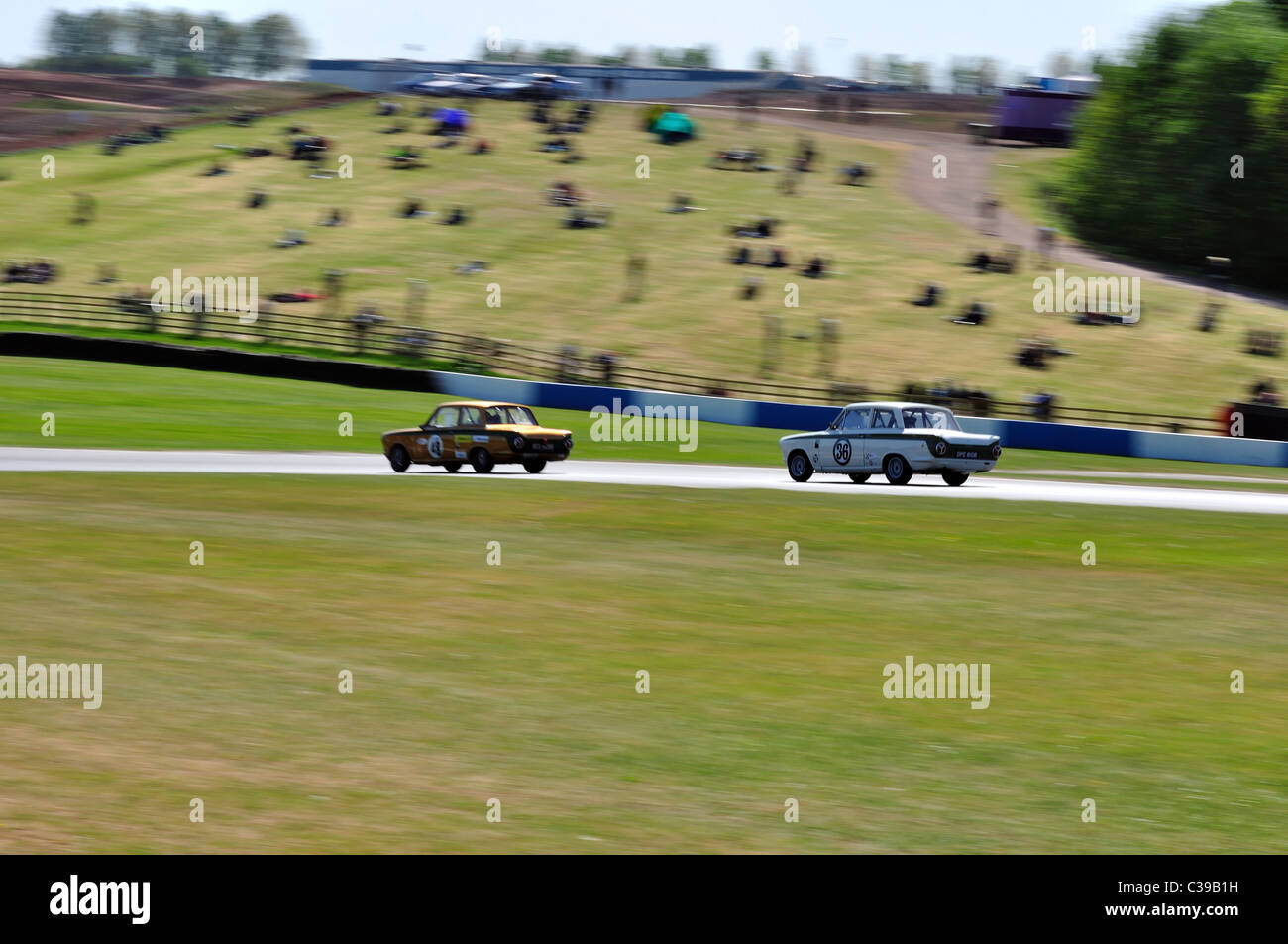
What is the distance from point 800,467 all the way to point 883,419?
2029mm

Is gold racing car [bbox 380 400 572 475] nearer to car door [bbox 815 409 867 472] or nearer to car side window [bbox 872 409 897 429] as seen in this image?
car door [bbox 815 409 867 472]

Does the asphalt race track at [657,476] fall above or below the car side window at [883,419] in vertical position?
below

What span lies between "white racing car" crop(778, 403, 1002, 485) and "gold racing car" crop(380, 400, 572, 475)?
15.7 ft

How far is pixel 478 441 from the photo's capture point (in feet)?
90.9

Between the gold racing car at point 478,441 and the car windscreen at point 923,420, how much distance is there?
19.9 feet

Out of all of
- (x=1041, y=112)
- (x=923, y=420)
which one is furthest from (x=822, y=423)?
(x=1041, y=112)

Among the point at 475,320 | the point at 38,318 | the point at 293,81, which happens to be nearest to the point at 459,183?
the point at 475,320

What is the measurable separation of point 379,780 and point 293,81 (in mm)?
131063

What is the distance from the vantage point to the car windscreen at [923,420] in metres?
26.7

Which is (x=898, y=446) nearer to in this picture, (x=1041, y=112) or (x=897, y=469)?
(x=897, y=469)

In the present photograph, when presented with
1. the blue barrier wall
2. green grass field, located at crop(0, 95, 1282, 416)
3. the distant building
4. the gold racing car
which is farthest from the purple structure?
the gold racing car

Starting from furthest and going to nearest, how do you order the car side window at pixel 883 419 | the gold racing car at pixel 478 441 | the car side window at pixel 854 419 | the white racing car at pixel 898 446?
the gold racing car at pixel 478 441 < the car side window at pixel 854 419 < the car side window at pixel 883 419 < the white racing car at pixel 898 446

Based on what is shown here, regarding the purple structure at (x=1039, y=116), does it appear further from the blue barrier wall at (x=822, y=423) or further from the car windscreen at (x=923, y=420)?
the car windscreen at (x=923, y=420)

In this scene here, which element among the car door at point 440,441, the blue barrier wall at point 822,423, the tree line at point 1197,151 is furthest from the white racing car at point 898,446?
the tree line at point 1197,151
